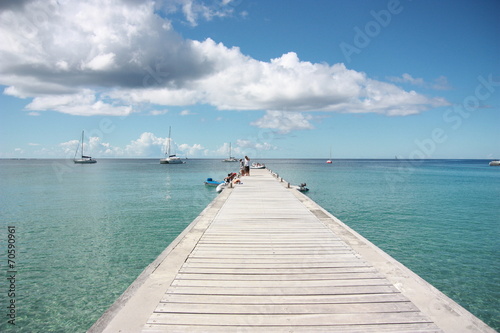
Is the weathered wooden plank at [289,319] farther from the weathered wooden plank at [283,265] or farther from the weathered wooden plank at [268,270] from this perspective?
the weathered wooden plank at [283,265]

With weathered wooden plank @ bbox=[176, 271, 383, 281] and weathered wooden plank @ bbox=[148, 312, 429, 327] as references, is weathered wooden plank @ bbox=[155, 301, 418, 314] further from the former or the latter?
weathered wooden plank @ bbox=[176, 271, 383, 281]

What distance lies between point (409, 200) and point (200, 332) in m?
27.7

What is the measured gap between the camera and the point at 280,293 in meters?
5.29

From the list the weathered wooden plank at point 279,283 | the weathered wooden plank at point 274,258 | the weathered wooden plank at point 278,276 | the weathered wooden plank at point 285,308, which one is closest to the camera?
the weathered wooden plank at point 285,308

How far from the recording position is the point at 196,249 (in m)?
7.81

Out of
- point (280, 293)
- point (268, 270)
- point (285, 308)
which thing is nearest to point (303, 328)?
point (285, 308)

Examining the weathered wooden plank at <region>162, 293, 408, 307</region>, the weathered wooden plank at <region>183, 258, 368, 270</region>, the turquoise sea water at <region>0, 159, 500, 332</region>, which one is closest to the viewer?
the weathered wooden plank at <region>162, 293, 408, 307</region>

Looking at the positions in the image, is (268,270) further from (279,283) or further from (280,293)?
(280,293)

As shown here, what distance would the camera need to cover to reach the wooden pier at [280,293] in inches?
172

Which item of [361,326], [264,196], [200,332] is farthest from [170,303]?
[264,196]

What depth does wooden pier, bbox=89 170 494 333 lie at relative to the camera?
4.37 metres

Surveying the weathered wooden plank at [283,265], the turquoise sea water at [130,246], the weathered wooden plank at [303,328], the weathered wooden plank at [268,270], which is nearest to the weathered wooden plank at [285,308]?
the weathered wooden plank at [303,328]

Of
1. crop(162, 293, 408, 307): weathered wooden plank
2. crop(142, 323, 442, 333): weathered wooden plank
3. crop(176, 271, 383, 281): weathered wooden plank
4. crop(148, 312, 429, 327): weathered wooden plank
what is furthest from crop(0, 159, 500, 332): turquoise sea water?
crop(142, 323, 442, 333): weathered wooden plank

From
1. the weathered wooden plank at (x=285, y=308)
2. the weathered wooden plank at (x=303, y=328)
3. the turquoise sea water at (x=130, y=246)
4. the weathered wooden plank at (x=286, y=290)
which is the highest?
the weathered wooden plank at (x=286, y=290)
